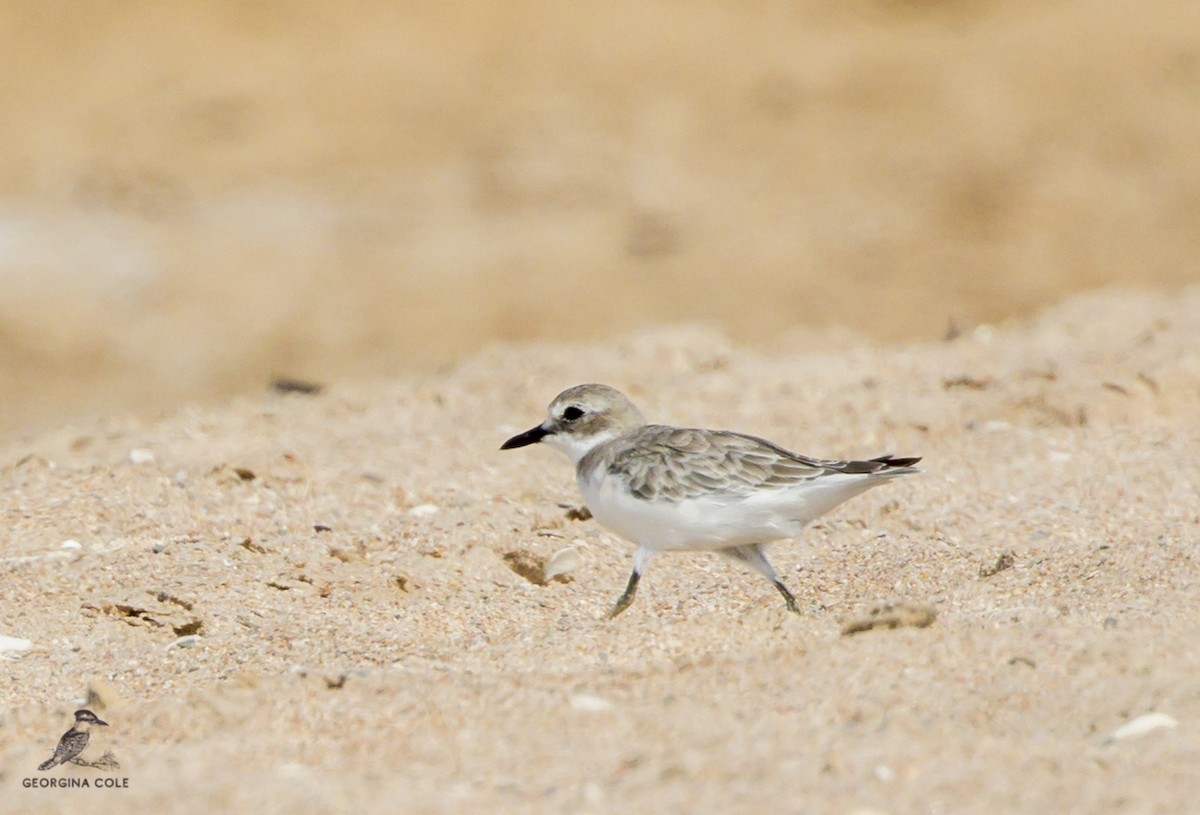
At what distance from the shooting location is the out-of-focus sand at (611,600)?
139 inches

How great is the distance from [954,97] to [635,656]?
13.9 meters

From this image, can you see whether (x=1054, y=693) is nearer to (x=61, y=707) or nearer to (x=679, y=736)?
(x=679, y=736)

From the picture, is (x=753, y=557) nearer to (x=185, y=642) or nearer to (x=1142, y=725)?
(x=1142, y=725)

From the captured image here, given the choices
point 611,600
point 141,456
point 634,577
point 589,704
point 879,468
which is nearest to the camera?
point 589,704

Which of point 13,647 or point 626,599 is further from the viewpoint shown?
point 13,647

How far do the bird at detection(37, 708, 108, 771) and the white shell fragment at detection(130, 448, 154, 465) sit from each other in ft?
11.3

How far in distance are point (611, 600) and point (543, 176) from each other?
10.8 metres

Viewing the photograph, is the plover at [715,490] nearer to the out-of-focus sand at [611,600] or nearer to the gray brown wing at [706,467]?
the gray brown wing at [706,467]

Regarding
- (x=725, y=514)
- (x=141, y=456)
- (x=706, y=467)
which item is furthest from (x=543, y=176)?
(x=725, y=514)

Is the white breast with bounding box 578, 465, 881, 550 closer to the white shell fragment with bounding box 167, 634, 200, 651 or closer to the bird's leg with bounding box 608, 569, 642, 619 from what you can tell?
the bird's leg with bounding box 608, 569, 642, 619

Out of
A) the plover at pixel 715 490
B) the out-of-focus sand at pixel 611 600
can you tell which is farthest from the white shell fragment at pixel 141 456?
the plover at pixel 715 490

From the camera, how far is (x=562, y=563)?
6016 mm

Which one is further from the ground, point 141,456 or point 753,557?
point 753,557

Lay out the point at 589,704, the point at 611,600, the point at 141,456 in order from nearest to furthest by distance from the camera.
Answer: the point at 589,704
the point at 611,600
the point at 141,456
